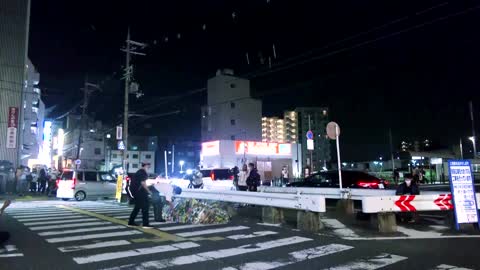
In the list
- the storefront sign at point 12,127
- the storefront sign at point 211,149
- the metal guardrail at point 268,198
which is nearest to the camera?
the metal guardrail at point 268,198

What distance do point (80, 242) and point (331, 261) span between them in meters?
5.20

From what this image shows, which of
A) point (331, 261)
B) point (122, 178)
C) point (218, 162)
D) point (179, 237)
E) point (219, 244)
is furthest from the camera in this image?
point (218, 162)

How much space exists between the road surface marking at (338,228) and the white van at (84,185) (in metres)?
15.5

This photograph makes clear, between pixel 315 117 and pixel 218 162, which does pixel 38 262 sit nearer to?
pixel 218 162

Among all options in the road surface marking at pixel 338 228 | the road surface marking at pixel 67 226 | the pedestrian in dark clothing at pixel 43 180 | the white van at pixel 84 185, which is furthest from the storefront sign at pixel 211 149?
the road surface marking at pixel 338 228

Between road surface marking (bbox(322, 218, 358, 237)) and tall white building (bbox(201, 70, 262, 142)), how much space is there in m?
42.7

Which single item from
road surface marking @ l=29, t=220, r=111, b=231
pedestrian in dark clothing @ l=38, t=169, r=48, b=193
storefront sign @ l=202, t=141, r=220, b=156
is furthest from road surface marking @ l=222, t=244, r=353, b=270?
storefront sign @ l=202, t=141, r=220, b=156

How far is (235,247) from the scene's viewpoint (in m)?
7.59

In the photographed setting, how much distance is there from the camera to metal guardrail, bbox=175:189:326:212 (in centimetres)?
939

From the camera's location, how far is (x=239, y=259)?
654 cm

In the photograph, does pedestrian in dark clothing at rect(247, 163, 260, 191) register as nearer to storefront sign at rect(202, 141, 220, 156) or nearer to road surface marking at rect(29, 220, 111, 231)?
road surface marking at rect(29, 220, 111, 231)

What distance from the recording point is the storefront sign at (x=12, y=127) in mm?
34312

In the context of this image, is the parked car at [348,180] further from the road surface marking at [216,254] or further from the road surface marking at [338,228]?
the road surface marking at [216,254]

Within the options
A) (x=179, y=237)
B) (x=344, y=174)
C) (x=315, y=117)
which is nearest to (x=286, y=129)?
(x=315, y=117)
